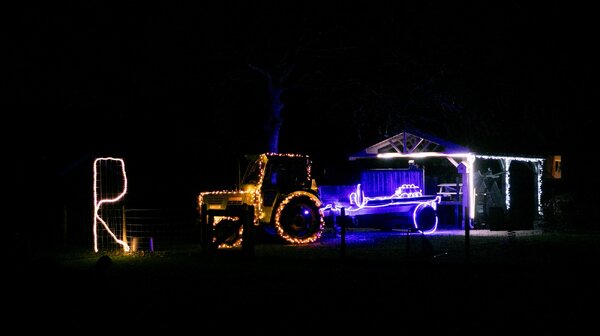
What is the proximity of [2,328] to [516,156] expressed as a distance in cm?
1946

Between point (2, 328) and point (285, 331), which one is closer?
point (285, 331)

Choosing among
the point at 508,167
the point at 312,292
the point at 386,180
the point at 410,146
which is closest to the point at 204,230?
the point at 312,292

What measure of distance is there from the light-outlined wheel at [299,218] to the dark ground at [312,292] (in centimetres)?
223

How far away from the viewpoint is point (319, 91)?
1192 inches

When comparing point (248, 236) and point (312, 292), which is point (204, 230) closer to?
point (248, 236)

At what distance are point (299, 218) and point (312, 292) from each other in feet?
28.7

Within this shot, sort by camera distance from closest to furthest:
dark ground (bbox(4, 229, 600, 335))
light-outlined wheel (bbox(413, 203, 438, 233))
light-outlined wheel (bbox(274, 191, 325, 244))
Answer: dark ground (bbox(4, 229, 600, 335))
light-outlined wheel (bbox(274, 191, 325, 244))
light-outlined wheel (bbox(413, 203, 438, 233))

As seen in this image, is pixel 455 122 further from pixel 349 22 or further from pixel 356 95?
pixel 349 22

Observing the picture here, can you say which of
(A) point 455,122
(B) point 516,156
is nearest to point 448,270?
(B) point 516,156

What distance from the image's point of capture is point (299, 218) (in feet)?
65.8

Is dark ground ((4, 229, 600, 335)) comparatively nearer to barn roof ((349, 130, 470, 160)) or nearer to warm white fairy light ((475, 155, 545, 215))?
barn roof ((349, 130, 470, 160))

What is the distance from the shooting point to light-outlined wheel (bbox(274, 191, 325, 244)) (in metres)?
19.7

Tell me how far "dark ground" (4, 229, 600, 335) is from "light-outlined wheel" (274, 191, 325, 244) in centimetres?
223

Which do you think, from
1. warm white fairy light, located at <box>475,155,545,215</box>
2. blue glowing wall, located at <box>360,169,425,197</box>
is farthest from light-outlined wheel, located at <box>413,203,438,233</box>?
warm white fairy light, located at <box>475,155,545,215</box>
